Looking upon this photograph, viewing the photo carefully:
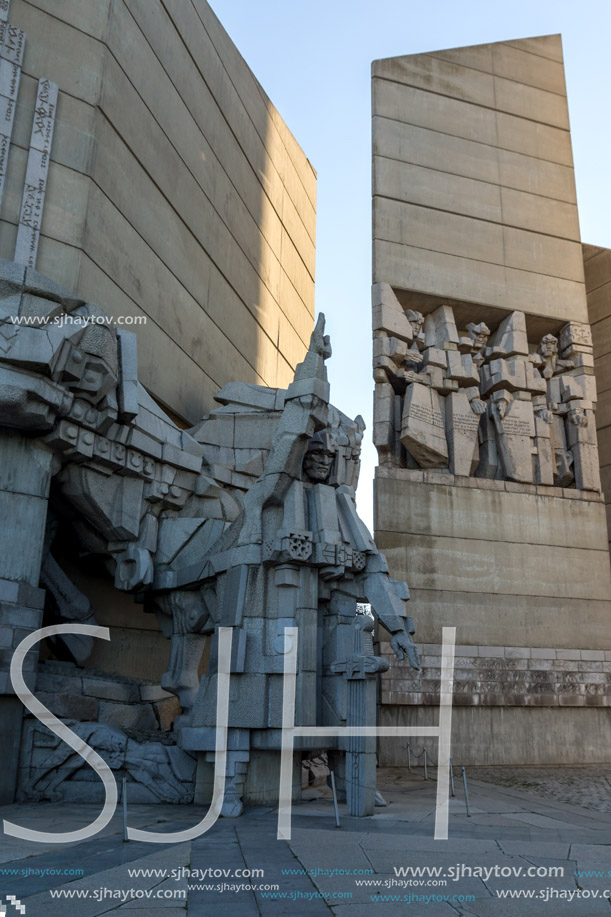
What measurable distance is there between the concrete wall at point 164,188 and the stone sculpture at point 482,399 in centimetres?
377

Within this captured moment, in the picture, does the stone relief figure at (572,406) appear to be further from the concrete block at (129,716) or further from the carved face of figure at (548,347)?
the concrete block at (129,716)

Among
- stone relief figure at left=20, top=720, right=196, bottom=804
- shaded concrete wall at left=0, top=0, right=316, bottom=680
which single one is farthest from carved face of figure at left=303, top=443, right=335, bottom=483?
shaded concrete wall at left=0, top=0, right=316, bottom=680

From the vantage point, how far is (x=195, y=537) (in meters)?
11.7

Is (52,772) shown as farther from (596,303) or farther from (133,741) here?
(596,303)

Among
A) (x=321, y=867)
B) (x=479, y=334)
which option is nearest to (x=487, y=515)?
(x=479, y=334)

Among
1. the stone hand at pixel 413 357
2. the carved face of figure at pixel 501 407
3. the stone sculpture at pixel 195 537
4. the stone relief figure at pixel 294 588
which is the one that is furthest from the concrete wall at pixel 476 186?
the stone relief figure at pixel 294 588

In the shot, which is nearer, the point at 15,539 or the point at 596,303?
the point at 15,539

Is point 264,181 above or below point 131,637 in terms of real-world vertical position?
above

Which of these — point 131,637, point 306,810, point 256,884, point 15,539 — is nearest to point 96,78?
point 15,539

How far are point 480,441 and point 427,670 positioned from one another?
5401 millimetres

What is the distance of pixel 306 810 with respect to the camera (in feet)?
28.9

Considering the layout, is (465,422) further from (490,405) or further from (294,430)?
(294,430)

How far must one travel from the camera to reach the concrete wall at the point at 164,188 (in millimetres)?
12969

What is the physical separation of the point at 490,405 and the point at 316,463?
27.1 feet
